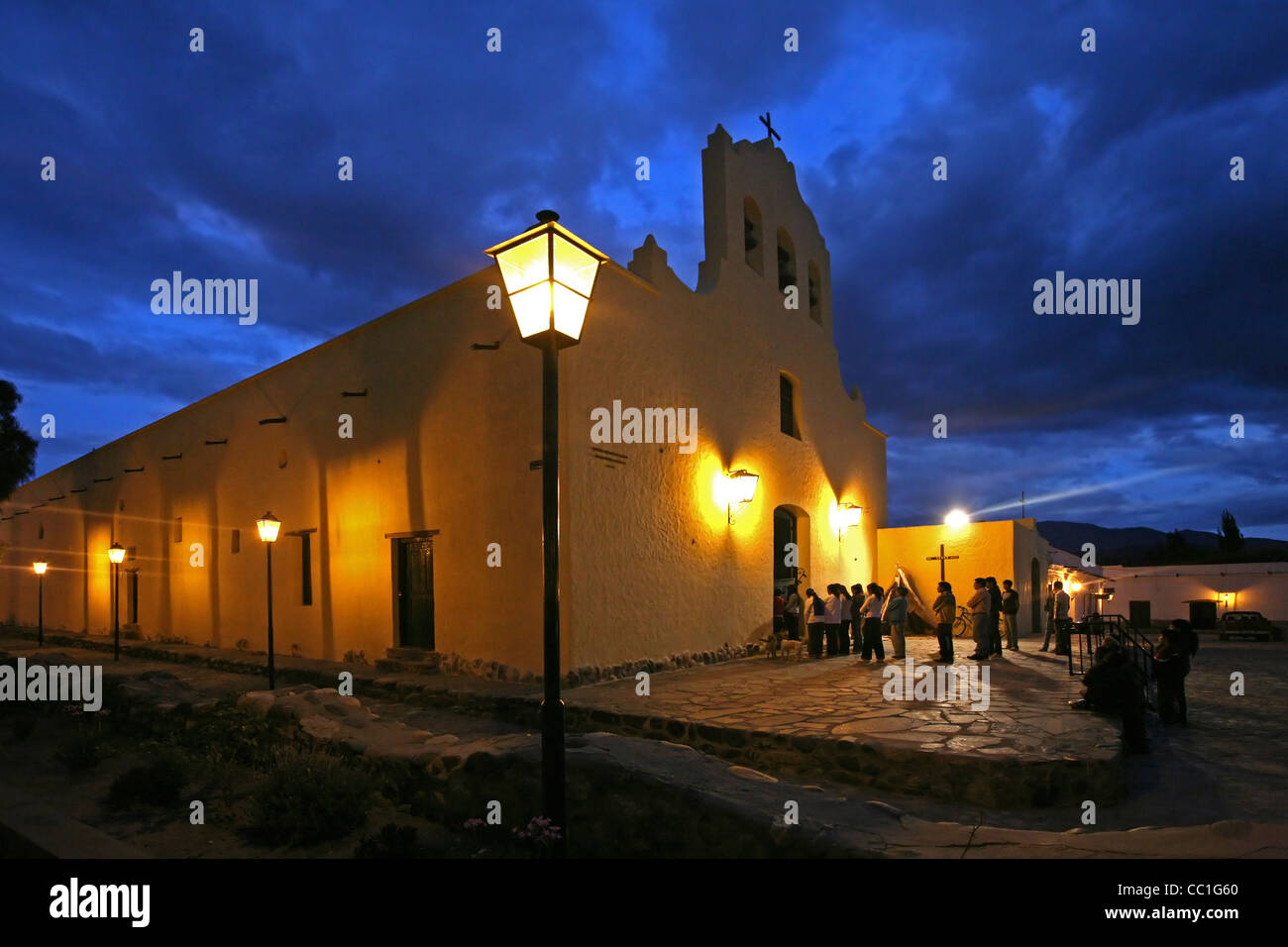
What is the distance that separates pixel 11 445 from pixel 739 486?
822 inches

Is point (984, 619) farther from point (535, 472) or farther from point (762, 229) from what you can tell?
point (762, 229)

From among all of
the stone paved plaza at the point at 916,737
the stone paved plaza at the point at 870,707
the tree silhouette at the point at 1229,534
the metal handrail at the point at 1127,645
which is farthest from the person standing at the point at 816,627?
the tree silhouette at the point at 1229,534

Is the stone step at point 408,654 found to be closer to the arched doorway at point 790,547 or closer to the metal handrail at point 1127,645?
the arched doorway at point 790,547

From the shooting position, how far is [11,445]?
2102 cm

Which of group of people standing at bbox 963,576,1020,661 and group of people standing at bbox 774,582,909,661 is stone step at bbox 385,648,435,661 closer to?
group of people standing at bbox 774,582,909,661

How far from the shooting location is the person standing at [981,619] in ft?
41.4

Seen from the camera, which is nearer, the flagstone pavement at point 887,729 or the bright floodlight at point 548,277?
the bright floodlight at point 548,277

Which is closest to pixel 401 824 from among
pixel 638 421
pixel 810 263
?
pixel 638 421

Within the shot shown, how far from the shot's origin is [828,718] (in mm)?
7793

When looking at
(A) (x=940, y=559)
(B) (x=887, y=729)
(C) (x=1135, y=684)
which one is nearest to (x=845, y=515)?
(A) (x=940, y=559)

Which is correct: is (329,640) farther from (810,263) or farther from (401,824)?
(810,263)

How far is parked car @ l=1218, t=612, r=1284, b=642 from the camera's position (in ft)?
67.3

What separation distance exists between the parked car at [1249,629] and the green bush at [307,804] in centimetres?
2388

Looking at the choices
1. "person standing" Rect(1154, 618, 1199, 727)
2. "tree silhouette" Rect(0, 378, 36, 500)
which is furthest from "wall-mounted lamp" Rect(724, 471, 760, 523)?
"tree silhouette" Rect(0, 378, 36, 500)
